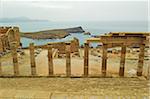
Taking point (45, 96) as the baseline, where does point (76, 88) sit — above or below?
below

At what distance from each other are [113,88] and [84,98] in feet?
7.57

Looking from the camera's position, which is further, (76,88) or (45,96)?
(76,88)

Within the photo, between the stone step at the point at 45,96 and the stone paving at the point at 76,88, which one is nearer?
the stone step at the point at 45,96

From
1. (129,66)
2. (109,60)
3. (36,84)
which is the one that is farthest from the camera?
(109,60)

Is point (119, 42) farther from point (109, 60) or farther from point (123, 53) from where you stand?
point (109, 60)

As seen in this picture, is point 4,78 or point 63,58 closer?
point 4,78

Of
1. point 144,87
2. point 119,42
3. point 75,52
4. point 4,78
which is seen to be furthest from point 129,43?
point 75,52

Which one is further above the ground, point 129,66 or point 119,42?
point 119,42

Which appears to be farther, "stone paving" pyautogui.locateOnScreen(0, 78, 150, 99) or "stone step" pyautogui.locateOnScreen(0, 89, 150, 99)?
"stone paving" pyautogui.locateOnScreen(0, 78, 150, 99)

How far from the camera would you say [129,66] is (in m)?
17.7

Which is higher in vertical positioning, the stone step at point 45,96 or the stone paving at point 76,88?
the stone step at point 45,96

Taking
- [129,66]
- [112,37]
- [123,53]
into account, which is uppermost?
[112,37]

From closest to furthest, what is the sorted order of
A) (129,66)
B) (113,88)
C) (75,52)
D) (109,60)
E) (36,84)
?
(113,88)
(36,84)
(129,66)
(109,60)
(75,52)

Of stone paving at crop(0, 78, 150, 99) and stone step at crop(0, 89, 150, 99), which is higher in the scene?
stone step at crop(0, 89, 150, 99)
